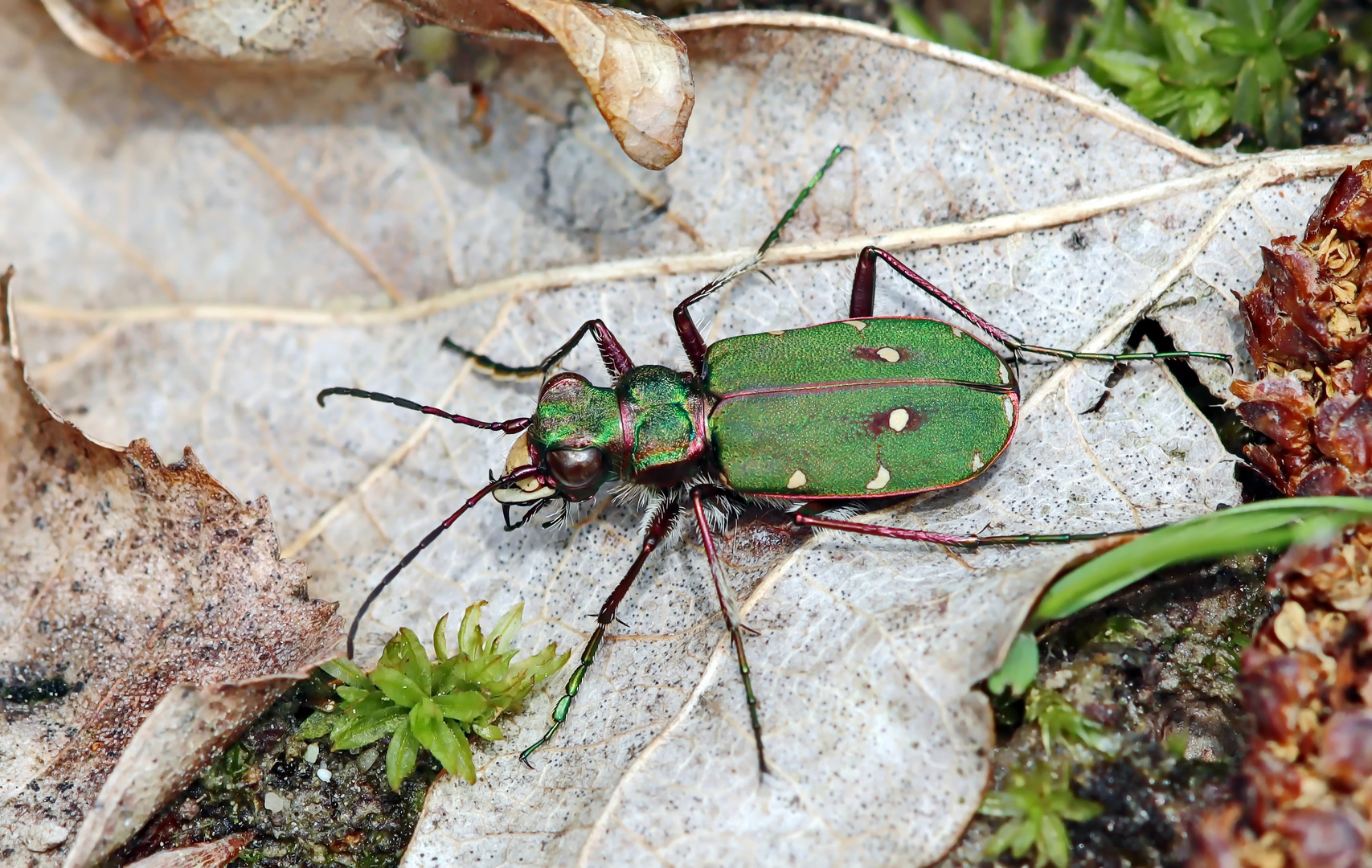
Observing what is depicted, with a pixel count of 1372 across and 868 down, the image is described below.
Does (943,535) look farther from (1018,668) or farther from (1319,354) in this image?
(1319,354)

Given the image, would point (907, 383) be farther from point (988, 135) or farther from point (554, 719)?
point (554, 719)

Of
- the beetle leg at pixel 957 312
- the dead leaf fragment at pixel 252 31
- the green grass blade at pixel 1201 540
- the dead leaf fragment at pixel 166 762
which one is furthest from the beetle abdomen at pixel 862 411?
the dead leaf fragment at pixel 252 31

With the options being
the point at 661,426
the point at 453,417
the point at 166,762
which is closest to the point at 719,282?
the point at 661,426

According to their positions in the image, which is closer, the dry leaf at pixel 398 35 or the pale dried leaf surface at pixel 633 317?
the pale dried leaf surface at pixel 633 317

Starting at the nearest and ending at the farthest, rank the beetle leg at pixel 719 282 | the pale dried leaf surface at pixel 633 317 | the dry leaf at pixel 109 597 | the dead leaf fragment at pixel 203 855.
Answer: the pale dried leaf surface at pixel 633 317 → the dead leaf fragment at pixel 203 855 → the dry leaf at pixel 109 597 → the beetle leg at pixel 719 282

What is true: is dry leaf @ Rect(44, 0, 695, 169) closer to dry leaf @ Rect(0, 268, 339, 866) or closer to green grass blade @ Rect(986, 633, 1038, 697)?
dry leaf @ Rect(0, 268, 339, 866)

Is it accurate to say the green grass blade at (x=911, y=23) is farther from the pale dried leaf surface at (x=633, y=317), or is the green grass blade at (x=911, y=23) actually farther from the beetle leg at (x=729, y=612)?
the beetle leg at (x=729, y=612)
